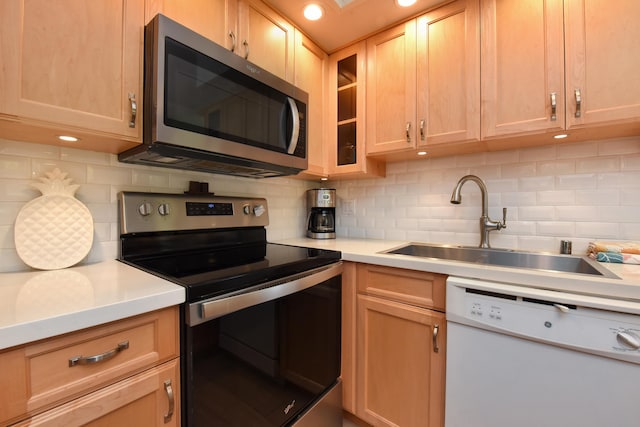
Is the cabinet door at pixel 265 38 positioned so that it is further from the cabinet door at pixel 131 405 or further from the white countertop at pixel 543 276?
the cabinet door at pixel 131 405

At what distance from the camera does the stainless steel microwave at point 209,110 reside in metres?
0.96

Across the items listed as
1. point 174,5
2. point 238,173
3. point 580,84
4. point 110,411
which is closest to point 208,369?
point 110,411

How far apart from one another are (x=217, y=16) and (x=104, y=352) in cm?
131

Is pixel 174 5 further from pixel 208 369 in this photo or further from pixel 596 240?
pixel 596 240

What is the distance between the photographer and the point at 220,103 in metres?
1.13

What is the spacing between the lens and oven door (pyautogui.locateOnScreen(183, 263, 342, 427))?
2.66 ft

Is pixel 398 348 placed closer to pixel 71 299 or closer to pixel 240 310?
pixel 240 310

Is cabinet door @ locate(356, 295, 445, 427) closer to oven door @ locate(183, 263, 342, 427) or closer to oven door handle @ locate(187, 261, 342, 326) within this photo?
oven door @ locate(183, 263, 342, 427)

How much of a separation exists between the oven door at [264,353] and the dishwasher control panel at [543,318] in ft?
1.86

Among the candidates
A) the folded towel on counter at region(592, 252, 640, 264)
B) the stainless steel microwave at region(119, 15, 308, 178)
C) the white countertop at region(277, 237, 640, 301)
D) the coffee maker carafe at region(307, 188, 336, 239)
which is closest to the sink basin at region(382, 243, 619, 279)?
the folded towel on counter at region(592, 252, 640, 264)

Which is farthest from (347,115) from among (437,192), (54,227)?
(54,227)

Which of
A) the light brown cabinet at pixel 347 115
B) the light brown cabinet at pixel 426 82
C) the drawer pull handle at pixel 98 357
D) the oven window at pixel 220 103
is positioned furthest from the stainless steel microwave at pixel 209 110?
the drawer pull handle at pixel 98 357

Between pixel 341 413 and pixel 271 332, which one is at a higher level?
pixel 271 332

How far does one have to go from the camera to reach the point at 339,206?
2160 mm
